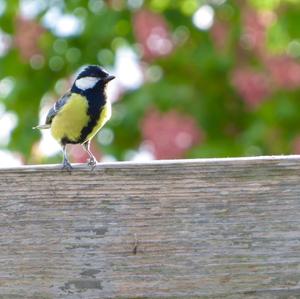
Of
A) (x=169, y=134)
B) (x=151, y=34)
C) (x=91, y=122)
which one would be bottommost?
(x=91, y=122)

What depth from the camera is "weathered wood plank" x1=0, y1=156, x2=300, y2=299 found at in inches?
98.2

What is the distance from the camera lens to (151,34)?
25.6 feet

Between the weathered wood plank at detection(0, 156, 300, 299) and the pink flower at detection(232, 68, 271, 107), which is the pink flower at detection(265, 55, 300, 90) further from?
the weathered wood plank at detection(0, 156, 300, 299)

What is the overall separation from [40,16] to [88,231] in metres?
6.06

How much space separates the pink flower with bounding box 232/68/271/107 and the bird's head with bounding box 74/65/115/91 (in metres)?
3.03

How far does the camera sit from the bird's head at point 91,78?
4.39 metres

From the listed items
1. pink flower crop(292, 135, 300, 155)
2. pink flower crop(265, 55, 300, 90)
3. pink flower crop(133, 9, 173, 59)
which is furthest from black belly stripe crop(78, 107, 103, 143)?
pink flower crop(133, 9, 173, 59)

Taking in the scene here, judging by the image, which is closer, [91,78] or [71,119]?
[71,119]

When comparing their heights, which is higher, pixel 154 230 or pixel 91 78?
pixel 91 78

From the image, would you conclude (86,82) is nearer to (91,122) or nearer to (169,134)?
(91,122)

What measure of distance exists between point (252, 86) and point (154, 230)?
5.11m

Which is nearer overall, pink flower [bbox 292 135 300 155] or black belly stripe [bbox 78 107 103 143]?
black belly stripe [bbox 78 107 103 143]

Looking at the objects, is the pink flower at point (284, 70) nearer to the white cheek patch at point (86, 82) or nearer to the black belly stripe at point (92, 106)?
the white cheek patch at point (86, 82)

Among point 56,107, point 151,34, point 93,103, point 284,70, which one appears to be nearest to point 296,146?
point 284,70
